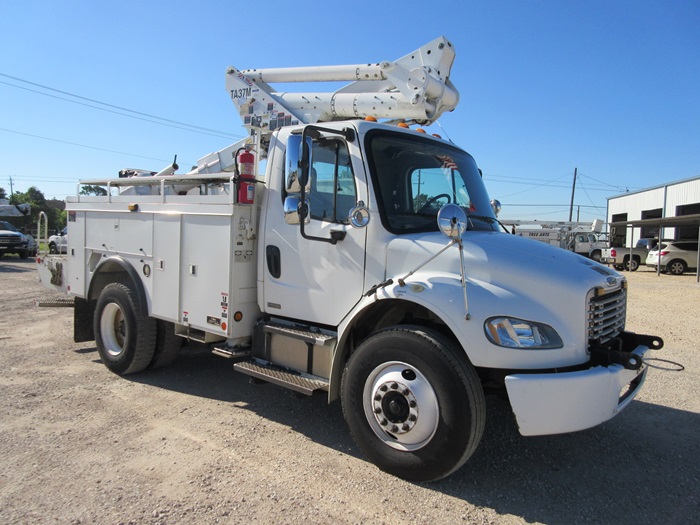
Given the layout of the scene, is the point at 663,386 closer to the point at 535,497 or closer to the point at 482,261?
the point at 535,497

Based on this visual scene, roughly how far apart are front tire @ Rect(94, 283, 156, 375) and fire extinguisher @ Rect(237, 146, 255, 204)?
6.62 ft

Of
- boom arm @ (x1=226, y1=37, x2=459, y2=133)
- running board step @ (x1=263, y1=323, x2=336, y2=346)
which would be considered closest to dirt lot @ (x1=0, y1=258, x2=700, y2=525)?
running board step @ (x1=263, y1=323, x2=336, y2=346)

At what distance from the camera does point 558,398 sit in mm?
3016

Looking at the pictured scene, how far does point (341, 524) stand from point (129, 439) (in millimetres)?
2099

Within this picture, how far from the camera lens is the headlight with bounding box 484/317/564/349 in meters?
3.12

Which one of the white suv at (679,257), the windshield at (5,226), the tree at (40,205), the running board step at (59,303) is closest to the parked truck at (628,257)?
the white suv at (679,257)

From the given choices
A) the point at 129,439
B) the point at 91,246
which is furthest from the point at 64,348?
the point at 129,439

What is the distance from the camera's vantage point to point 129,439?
13.4 ft

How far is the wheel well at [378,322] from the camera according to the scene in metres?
3.63

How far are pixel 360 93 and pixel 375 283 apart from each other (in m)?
2.59

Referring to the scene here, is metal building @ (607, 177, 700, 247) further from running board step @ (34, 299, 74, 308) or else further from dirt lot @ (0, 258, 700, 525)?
running board step @ (34, 299, 74, 308)

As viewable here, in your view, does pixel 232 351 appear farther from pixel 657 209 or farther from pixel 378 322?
pixel 657 209

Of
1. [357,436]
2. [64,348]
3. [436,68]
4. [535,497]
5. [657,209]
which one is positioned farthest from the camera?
[657,209]

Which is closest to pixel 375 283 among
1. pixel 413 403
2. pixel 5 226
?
pixel 413 403
